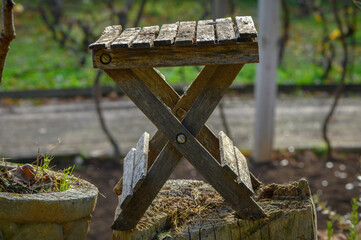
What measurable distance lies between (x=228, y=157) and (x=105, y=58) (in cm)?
87

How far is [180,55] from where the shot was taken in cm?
249

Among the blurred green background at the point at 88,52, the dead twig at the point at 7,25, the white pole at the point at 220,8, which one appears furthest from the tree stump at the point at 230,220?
the blurred green background at the point at 88,52

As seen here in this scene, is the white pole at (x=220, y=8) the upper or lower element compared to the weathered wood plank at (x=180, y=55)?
lower

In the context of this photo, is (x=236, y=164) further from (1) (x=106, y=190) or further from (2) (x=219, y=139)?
(1) (x=106, y=190)

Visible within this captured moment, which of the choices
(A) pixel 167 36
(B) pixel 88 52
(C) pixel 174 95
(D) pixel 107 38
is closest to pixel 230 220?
(C) pixel 174 95

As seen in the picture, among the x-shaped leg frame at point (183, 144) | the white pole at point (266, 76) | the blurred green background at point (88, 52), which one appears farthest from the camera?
the blurred green background at point (88, 52)

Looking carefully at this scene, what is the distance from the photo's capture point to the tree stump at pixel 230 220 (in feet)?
9.02

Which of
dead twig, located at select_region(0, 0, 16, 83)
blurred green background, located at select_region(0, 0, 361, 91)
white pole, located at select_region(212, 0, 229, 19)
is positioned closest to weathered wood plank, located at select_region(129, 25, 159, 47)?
dead twig, located at select_region(0, 0, 16, 83)

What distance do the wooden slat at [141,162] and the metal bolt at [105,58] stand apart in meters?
0.62

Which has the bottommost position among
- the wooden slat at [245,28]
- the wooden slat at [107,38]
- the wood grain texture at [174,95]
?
the wood grain texture at [174,95]

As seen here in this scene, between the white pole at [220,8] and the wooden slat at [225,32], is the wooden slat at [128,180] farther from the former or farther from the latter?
the white pole at [220,8]

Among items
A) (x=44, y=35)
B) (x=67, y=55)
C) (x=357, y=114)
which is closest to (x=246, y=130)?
(x=357, y=114)

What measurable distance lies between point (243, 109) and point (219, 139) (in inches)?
215

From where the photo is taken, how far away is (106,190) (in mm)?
5508
